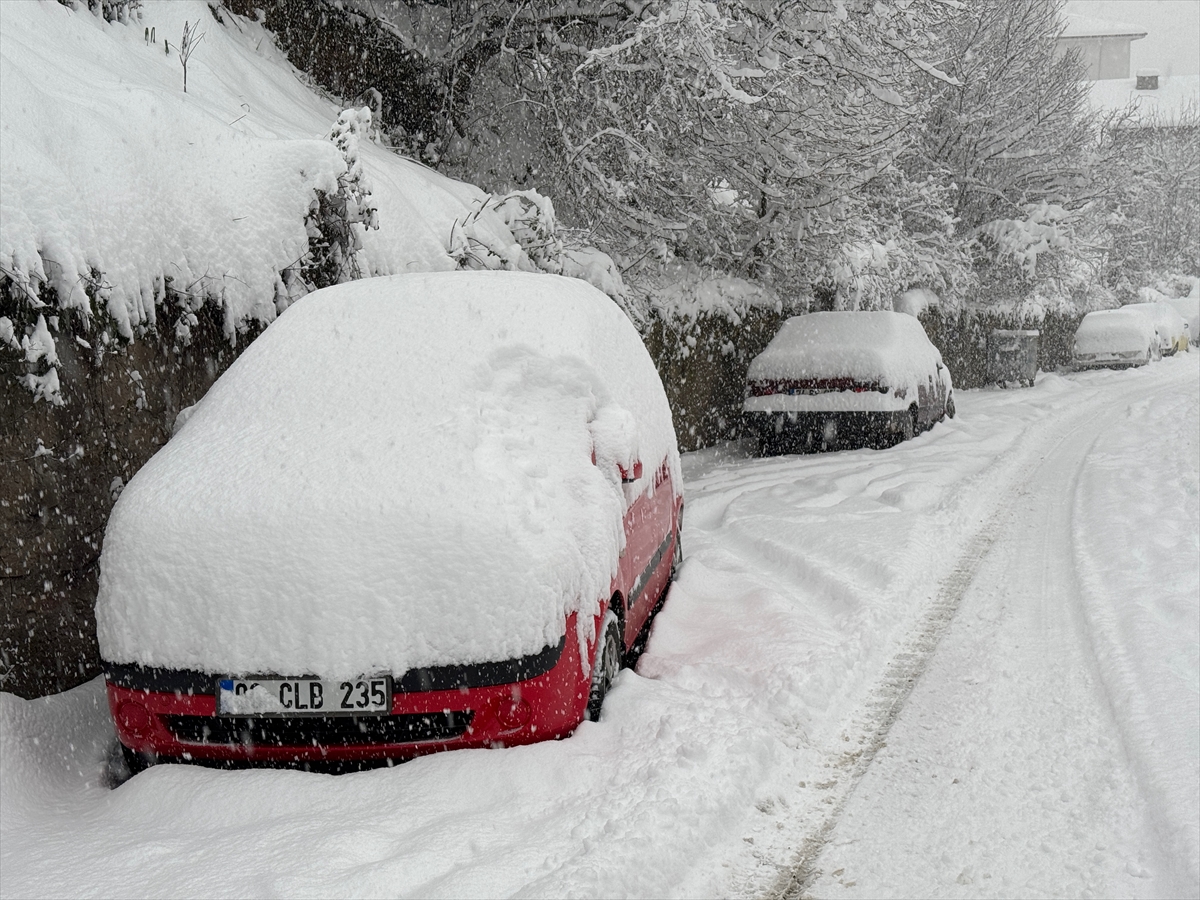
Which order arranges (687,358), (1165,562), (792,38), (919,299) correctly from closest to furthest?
(1165,562)
(792,38)
(687,358)
(919,299)

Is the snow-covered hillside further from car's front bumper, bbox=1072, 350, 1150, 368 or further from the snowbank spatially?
car's front bumper, bbox=1072, 350, 1150, 368

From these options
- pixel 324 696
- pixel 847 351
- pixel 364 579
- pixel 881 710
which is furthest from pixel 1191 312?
pixel 324 696

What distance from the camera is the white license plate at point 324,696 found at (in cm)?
327

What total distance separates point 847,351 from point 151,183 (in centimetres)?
758

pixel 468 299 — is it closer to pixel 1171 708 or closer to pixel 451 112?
pixel 1171 708

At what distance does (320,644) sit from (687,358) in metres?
9.00

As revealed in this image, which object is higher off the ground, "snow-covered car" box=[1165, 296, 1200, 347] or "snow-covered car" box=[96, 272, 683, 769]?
"snow-covered car" box=[1165, 296, 1200, 347]

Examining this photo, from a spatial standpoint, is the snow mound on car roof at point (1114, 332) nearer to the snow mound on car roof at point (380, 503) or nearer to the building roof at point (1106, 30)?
the snow mound on car roof at point (380, 503)

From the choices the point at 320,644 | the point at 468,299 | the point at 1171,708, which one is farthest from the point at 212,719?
the point at 1171,708

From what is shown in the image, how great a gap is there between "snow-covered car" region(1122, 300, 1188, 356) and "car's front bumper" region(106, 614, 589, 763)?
29.7 m

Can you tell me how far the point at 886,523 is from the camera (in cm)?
728

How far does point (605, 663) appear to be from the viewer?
394 centimetres

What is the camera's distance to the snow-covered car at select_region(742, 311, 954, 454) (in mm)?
10852

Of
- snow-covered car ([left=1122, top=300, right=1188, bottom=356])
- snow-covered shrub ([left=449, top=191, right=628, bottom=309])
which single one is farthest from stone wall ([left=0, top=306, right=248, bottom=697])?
snow-covered car ([left=1122, top=300, right=1188, bottom=356])
